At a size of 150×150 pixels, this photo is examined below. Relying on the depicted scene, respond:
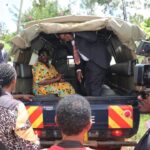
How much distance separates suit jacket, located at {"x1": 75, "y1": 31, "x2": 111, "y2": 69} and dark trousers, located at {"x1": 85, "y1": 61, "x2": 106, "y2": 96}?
0.26 ft

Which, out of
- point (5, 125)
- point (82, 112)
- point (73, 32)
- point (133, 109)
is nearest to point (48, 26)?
point (73, 32)

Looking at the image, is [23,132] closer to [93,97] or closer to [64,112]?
[64,112]

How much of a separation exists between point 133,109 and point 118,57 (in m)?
1.78

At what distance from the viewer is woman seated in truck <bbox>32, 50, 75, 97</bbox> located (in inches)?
257

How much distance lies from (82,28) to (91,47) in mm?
351

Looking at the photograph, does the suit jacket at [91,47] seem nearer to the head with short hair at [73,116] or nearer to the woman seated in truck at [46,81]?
the woman seated in truck at [46,81]

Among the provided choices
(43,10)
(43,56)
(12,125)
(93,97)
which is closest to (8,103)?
(12,125)

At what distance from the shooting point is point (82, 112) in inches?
109

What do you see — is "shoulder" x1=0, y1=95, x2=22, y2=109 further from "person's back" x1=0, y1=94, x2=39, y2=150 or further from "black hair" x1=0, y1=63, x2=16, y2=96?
"black hair" x1=0, y1=63, x2=16, y2=96

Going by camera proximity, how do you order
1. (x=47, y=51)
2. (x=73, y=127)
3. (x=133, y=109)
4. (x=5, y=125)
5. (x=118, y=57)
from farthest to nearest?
(x=118, y=57) → (x=47, y=51) → (x=133, y=109) → (x=5, y=125) → (x=73, y=127)

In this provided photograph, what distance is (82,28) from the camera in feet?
19.8

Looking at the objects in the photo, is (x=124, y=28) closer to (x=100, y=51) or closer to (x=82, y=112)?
(x=100, y=51)

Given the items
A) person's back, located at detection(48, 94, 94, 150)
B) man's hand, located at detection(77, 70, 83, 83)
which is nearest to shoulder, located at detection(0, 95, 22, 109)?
person's back, located at detection(48, 94, 94, 150)

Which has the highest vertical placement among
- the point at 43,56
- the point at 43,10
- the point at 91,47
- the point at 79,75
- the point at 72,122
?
the point at 72,122
